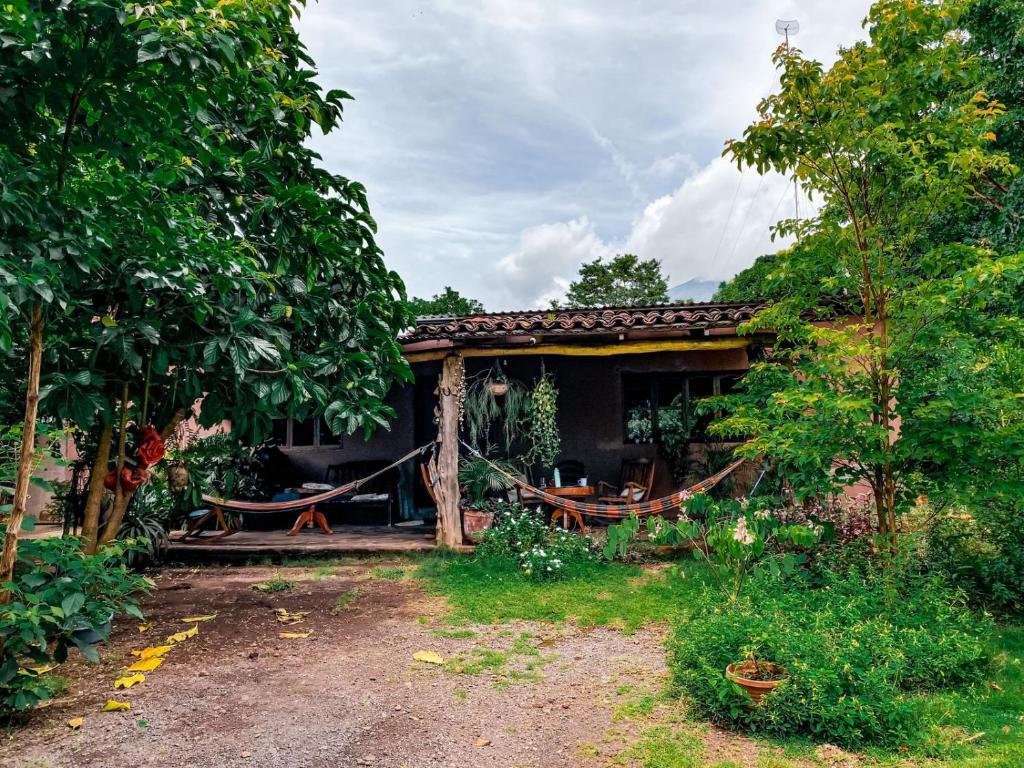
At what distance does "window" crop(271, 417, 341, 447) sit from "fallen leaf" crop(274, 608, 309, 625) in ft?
13.4

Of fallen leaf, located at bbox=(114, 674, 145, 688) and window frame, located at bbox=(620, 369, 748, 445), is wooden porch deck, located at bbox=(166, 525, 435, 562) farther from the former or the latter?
fallen leaf, located at bbox=(114, 674, 145, 688)

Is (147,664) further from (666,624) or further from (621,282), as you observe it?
(621,282)

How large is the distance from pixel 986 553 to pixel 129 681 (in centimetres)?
571

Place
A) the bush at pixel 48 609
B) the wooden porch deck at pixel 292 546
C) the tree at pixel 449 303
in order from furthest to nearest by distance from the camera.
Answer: the tree at pixel 449 303
the wooden porch deck at pixel 292 546
the bush at pixel 48 609

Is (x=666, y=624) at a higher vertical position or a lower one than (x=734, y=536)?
lower

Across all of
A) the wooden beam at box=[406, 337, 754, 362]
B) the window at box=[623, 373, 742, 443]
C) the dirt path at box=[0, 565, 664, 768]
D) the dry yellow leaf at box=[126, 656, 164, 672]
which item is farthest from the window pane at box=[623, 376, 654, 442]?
the dry yellow leaf at box=[126, 656, 164, 672]

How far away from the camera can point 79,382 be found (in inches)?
135

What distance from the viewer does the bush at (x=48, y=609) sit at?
266 centimetres

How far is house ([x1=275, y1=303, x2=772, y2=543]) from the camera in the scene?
21.4ft

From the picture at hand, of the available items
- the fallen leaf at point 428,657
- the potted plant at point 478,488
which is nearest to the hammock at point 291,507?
the potted plant at point 478,488

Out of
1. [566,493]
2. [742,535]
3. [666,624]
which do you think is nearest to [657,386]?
[566,493]

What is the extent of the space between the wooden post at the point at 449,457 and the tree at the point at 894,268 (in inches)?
128

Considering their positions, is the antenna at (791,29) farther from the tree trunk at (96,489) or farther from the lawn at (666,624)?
the tree trunk at (96,489)

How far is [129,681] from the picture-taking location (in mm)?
3494
